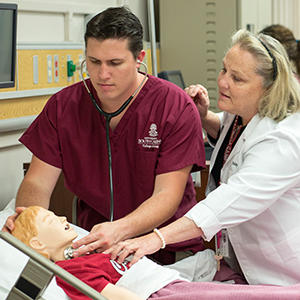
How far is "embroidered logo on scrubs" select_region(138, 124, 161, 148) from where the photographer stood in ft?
5.46

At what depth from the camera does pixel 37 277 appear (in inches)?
32.4

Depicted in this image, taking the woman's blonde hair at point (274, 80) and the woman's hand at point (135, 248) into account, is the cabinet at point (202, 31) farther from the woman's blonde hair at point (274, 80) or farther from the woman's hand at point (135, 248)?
the woman's hand at point (135, 248)

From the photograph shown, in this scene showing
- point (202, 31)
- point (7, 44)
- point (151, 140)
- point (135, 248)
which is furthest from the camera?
point (202, 31)

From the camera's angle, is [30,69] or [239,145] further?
[30,69]

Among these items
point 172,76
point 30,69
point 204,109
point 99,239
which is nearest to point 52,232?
point 99,239

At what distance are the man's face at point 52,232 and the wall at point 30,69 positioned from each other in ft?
3.17

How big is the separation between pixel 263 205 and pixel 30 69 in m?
1.56

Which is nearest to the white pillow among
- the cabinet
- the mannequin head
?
the mannequin head

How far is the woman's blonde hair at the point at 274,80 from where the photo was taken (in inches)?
57.6

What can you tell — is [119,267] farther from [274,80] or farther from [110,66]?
[274,80]

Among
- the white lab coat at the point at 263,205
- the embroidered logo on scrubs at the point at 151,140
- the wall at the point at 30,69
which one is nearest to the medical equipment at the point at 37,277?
the white lab coat at the point at 263,205

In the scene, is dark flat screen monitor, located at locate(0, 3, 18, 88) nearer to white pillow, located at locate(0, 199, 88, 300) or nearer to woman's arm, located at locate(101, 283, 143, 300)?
white pillow, located at locate(0, 199, 88, 300)

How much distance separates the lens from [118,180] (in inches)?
67.9

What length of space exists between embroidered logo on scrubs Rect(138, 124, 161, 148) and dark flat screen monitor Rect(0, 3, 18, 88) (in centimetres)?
63
